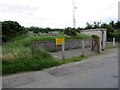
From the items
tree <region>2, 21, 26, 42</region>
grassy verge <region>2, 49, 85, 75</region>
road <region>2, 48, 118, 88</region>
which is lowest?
road <region>2, 48, 118, 88</region>

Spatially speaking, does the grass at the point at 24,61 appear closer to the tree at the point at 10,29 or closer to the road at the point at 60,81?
the road at the point at 60,81

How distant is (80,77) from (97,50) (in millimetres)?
11428

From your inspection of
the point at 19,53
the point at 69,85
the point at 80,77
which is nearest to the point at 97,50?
the point at 19,53

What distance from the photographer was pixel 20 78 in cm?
988

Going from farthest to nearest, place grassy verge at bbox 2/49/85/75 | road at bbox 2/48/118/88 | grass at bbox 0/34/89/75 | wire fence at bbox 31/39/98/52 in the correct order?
1. wire fence at bbox 31/39/98/52
2. grass at bbox 0/34/89/75
3. grassy verge at bbox 2/49/85/75
4. road at bbox 2/48/118/88

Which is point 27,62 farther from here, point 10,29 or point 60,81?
point 10,29

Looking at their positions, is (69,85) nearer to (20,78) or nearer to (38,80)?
(38,80)

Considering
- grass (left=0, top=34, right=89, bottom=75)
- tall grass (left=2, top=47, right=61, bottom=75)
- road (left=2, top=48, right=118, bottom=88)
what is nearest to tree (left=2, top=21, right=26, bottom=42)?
grass (left=0, top=34, right=89, bottom=75)

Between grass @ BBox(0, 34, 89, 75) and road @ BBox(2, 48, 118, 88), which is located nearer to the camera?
road @ BBox(2, 48, 118, 88)

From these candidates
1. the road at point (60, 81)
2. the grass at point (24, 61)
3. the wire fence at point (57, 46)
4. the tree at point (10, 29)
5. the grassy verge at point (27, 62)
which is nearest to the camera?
the road at point (60, 81)

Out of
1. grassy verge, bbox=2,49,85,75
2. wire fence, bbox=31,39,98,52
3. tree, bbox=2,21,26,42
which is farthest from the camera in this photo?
tree, bbox=2,21,26,42

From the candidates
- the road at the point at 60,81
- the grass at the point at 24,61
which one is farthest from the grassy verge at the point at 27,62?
the road at the point at 60,81

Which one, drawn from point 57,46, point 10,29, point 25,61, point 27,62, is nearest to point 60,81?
point 27,62

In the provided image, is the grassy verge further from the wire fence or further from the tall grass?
the wire fence
